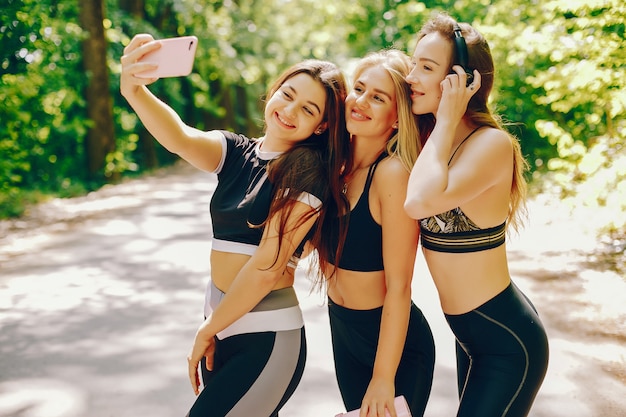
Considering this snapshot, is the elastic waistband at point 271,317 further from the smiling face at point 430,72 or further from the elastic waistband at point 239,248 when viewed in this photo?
the smiling face at point 430,72

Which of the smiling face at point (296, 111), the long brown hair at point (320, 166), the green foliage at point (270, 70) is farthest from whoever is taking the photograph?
the green foliage at point (270, 70)

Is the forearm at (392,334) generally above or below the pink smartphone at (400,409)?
above

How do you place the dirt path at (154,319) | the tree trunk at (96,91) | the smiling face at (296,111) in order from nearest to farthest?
the smiling face at (296,111), the dirt path at (154,319), the tree trunk at (96,91)

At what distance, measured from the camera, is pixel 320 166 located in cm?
250

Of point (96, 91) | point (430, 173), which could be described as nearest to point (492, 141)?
point (430, 173)

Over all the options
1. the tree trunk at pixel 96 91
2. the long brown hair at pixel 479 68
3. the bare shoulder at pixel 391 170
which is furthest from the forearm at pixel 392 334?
the tree trunk at pixel 96 91

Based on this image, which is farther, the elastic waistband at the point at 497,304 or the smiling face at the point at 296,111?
the smiling face at the point at 296,111

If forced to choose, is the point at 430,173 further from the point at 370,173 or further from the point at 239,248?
the point at 239,248

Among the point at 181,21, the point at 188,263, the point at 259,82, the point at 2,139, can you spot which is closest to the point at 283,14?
the point at 259,82

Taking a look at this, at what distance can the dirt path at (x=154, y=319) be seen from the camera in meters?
4.20

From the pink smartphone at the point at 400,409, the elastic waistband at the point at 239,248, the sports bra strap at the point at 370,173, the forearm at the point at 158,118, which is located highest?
the forearm at the point at 158,118

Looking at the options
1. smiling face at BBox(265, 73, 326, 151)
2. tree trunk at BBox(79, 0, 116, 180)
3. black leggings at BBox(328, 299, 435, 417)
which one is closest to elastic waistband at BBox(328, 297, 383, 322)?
black leggings at BBox(328, 299, 435, 417)

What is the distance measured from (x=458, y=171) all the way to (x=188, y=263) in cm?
589

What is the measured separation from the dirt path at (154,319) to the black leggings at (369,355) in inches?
23.5
